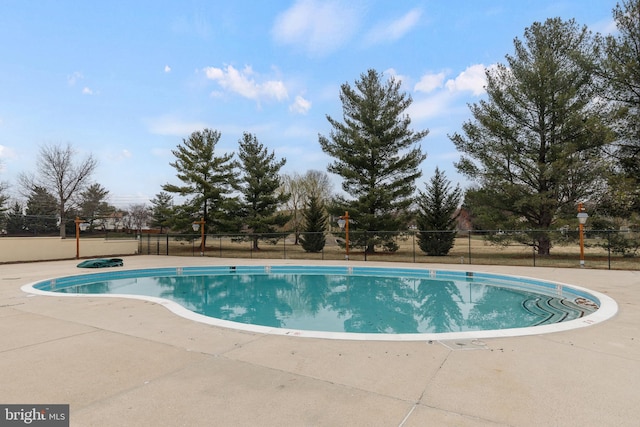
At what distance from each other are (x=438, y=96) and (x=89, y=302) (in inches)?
631

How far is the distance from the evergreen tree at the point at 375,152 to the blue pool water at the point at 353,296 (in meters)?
7.55

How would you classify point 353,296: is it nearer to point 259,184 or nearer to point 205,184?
point 259,184

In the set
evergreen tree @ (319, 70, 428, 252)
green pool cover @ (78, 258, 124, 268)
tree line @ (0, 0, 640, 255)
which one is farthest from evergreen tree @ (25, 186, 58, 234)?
evergreen tree @ (319, 70, 428, 252)

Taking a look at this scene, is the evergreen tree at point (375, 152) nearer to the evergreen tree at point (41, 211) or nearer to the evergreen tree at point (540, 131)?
the evergreen tree at point (540, 131)

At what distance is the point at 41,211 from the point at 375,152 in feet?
123

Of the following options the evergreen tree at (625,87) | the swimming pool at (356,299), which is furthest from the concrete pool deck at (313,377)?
the evergreen tree at (625,87)

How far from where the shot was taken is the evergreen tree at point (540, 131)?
16.9m

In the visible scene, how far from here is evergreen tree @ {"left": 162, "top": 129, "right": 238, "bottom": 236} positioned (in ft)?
84.2

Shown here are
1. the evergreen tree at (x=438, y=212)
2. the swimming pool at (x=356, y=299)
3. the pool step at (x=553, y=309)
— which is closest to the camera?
the swimming pool at (x=356, y=299)

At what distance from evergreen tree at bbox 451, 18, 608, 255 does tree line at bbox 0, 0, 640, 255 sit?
5 centimetres

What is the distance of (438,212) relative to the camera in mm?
20297

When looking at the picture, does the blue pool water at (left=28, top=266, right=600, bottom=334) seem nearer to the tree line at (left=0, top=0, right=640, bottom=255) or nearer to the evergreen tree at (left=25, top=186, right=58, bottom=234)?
the tree line at (left=0, top=0, right=640, bottom=255)

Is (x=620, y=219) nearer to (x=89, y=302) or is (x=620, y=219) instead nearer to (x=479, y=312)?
(x=479, y=312)

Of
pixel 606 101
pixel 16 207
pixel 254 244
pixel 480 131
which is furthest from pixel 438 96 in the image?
pixel 16 207
